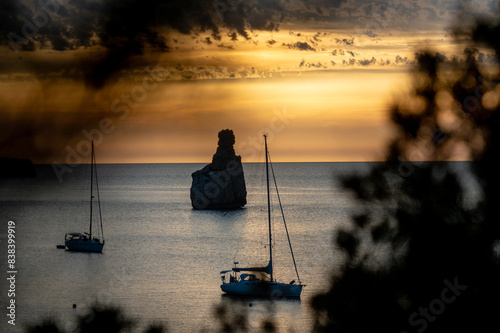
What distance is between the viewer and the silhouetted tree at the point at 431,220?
8.75 m

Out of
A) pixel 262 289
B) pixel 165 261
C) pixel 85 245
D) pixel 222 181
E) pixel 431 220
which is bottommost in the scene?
pixel 431 220

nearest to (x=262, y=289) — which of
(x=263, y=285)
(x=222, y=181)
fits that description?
(x=263, y=285)

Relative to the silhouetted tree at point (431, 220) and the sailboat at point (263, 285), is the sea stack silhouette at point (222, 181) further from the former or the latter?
the silhouetted tree at point (431, 220)

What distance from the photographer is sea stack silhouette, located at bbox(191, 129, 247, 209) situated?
8769cm

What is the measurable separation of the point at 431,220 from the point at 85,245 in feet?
187

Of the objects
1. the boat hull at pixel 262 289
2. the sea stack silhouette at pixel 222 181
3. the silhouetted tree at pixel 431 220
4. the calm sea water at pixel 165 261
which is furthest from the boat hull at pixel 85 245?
the silhouetted tree at pixel 431 220

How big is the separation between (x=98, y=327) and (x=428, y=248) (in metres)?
5.09

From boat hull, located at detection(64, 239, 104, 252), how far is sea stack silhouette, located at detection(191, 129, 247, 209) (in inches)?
1141

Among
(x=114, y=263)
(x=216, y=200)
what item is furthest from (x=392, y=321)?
(x=216, y=200)

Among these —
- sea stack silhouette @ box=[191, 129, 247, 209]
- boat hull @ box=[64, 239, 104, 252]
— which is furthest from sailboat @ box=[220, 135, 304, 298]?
sea stack silhouette @ box=[191, 129, 247, 209]

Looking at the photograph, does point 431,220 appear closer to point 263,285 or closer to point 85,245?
point 263,285

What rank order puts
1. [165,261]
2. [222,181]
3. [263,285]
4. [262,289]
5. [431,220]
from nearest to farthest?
[431,220], [263,285], [262,289], [165,261], [222,181]

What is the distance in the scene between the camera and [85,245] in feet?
205

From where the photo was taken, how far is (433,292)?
8969mm
